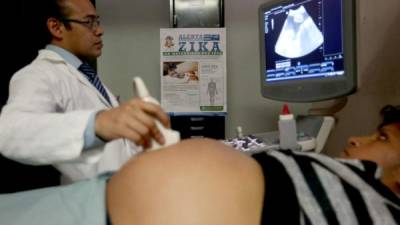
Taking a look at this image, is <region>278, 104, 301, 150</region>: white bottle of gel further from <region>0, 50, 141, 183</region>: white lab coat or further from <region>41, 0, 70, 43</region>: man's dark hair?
<region>41, 0, 70, 43</region>: man's dark hair

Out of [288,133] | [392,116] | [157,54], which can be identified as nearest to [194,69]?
[157,54]

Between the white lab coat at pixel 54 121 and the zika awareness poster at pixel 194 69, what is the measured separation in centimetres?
61

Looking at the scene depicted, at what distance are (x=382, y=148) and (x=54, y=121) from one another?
0.69 meters

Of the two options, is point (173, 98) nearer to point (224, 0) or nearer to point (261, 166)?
point (224, 0)

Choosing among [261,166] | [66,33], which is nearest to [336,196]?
[261,166]

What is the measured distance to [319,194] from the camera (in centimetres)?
57

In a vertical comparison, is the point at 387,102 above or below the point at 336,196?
above

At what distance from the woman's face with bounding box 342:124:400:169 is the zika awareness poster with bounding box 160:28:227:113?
127 cm

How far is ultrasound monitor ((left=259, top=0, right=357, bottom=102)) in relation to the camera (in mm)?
1300

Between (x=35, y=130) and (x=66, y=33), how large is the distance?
28.9 inches

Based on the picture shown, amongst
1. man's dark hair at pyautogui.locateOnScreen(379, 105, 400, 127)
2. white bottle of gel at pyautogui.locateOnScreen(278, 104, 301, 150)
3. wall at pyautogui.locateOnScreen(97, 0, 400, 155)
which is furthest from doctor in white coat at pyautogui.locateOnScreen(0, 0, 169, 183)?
wall at pyautogui.locateOnScreen(97, 0, 400, 155)

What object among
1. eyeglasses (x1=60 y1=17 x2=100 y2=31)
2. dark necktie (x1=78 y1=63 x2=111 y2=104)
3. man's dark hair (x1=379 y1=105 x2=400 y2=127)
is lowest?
man's dark hair (x1=379 y1=105 x2=400 y2=127)

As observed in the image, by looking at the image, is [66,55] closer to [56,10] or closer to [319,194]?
[56,10]

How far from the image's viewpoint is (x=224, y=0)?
238 centimetres
